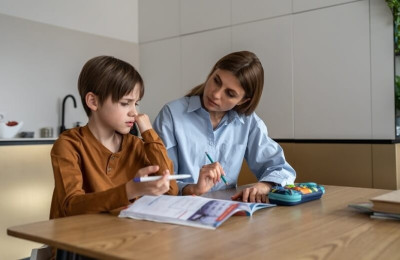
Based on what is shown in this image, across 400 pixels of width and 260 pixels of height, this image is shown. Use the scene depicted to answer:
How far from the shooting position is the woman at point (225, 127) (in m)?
1.59

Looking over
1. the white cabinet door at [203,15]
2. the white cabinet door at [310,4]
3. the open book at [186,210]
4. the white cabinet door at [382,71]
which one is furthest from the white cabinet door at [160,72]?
the open book at [186,210]

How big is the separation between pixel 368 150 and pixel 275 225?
6.54 ft

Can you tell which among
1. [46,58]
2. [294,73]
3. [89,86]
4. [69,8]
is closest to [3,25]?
[46,58]

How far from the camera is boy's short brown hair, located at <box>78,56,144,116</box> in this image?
1370 mm

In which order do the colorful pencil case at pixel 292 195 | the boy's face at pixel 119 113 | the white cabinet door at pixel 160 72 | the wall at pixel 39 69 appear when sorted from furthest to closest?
the white cabinet door at pixel 160 72 → the wall at pixel 39 69 → the boy's face at pixel 119 113 → the colorful pencil case at pixel 292 195

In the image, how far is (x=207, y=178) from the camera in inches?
51.4

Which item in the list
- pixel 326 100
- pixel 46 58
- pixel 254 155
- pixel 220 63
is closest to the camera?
pixel 220 63

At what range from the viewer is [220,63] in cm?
163

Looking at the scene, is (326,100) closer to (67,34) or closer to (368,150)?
(368,150)

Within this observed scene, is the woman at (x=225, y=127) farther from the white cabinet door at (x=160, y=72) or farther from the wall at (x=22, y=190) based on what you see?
the white cabinet door at (x=160, y=72)

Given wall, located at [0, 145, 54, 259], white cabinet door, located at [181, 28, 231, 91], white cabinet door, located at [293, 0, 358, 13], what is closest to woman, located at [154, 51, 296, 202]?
wall, located at [0, 145, 54, 259]

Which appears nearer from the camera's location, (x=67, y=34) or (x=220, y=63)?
(x=220, y=63)

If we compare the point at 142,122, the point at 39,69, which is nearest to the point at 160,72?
the point at 39,69

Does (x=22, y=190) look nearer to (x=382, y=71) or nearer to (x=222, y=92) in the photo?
(x=222, y=92)
